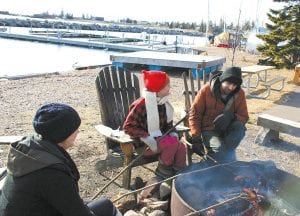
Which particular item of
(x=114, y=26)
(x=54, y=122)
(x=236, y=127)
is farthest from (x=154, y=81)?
(x=114, y=26)

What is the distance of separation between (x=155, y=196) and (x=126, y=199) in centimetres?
31

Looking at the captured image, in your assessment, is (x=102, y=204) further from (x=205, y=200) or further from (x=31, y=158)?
(x=205, y=200)

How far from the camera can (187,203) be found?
272 cm

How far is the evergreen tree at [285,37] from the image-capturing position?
51.8 feet

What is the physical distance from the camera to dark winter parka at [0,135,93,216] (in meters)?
1.80

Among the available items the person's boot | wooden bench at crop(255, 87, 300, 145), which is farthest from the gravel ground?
the person's boot

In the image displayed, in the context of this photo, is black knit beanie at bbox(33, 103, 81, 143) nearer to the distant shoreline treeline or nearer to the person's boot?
the person's boot

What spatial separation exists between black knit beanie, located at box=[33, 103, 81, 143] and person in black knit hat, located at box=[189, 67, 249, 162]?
2.23 m

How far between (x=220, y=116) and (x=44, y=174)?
2.53 metres

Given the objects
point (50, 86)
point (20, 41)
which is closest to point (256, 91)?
point (50, 86)

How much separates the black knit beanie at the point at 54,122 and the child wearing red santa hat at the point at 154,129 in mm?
1627

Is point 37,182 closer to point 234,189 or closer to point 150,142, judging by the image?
point 150,142

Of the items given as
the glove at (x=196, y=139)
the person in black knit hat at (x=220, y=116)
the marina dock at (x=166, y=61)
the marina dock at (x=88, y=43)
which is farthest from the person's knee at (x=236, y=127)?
the marina dock at (x=88, y=43)

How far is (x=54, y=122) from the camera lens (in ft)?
6.25
